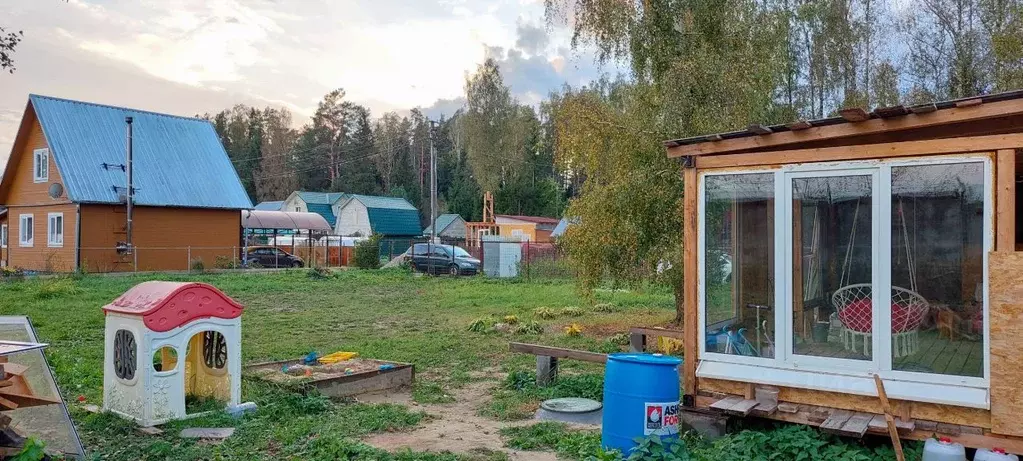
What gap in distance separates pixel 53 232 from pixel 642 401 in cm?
2744

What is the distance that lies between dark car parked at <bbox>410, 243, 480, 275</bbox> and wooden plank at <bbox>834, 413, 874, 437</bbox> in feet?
74.4

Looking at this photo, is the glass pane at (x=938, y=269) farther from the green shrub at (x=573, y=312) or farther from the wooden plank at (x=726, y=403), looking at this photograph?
the green shrub at (x=573, y=312)

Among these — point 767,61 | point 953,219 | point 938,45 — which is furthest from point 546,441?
point 938,45

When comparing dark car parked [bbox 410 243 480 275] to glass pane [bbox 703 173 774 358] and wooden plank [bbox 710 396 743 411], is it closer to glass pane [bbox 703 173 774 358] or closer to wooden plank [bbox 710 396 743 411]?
glass pane [bbox 703 173 774 358]

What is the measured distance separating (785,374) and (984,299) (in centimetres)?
143

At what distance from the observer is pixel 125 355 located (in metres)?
6.79

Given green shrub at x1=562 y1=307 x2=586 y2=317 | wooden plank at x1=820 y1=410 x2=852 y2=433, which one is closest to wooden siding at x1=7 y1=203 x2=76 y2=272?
green shrub at x1=562 y1=307 x2=586 y2=317

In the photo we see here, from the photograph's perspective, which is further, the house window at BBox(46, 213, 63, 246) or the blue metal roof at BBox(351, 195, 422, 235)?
the blue metal roof at BBox(351, 195, 422, 235)

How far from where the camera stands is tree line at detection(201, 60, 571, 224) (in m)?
56.8

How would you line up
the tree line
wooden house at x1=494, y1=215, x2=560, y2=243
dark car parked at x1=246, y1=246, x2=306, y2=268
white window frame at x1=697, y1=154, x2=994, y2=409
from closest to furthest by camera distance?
white window frame at x1=697, y1=154, x2=994, y2=409 → dark car parked at x1=246, y1=246, x2=306, y2=268 → wooden house at x1=494, y1=215, x2=560, y2=243 → the tree line

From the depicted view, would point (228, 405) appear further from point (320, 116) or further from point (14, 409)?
point (320, 116)

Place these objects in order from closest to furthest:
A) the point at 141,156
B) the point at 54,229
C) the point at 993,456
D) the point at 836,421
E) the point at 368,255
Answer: the point at 993,456 < the point at 836,421 < the point at 54,229 < the point at 141,156 < the point at 368,255

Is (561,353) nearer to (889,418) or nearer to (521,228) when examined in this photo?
(889,418)

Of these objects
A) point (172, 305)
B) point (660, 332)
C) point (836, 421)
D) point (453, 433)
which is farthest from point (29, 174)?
point (836, 421)
